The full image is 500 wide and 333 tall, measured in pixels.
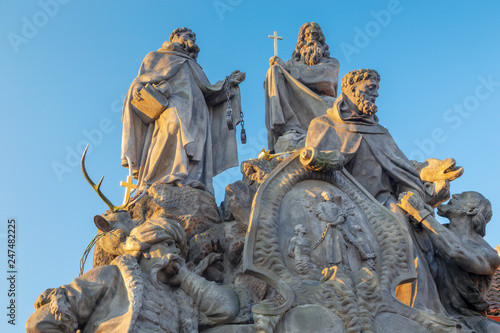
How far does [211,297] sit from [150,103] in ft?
12.0

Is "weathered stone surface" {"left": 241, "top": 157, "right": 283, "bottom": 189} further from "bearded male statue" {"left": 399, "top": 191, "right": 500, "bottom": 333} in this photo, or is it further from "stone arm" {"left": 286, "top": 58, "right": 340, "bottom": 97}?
"stone arm" {"left": 286, "top": 58, "right": 340, "bottom": 97}

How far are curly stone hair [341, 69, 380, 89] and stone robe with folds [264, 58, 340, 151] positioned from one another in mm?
1846

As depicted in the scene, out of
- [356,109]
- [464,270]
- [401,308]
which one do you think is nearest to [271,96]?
[356,109]

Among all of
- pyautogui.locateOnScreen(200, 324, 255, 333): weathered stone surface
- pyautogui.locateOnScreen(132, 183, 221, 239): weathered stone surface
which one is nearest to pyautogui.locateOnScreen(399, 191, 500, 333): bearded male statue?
pyautogui.locateOnScreen(132, 183, 221, 239): weathered stone surface

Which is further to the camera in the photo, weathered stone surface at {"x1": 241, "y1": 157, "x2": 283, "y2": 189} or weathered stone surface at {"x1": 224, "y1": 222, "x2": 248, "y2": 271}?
weathered stone surface at {"x1": 241, "y1": 157, "x2": 283, "y2": 189}

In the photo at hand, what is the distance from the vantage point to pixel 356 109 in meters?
8.77

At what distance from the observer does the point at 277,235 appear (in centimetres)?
726

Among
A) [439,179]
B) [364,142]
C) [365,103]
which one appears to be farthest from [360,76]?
[439,179]

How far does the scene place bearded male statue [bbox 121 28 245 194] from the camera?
9547mm

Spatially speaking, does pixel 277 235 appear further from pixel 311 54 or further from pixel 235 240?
pixel 311 54

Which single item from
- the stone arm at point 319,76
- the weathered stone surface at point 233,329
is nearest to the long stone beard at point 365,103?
the stone arm at point 319,76

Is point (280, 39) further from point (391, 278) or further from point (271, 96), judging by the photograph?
point (391, 278)

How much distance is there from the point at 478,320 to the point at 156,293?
10.7 ft

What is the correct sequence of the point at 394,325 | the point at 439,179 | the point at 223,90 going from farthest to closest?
1. the point at 223,90
2. the point at 439,179
3. the point at 394,325
